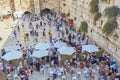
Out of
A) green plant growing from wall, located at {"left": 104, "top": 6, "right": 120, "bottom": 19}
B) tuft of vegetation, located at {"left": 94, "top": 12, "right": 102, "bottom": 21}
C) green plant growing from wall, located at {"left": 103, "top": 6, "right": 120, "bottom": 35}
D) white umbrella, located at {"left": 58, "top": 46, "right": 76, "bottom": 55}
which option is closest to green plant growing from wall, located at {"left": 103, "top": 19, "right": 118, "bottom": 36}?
green plant growing from wall, located at {"left": 103, "top": 6, "right": 120, "bottom": 35}

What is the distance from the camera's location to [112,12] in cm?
1692

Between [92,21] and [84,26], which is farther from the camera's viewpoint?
[84,26]

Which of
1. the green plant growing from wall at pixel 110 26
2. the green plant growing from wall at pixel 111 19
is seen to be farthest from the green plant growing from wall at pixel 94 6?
the green plant growing from wall at pixel 110 26

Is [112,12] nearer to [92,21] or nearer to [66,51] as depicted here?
[66,51]

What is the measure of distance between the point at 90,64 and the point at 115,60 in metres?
2.01

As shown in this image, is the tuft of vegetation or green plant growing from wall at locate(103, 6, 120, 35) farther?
the tuft of vegetation

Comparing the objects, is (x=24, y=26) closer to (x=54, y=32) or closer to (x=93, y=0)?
(x=54, y=32)

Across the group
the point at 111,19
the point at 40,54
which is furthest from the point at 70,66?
the point at 111,19

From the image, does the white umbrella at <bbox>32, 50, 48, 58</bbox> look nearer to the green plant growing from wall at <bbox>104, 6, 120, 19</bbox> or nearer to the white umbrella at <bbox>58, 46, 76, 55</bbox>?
the white umbrella at <bbox>58, 46, 76, 55</bbox>

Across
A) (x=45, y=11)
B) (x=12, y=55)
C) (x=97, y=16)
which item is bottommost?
(x=12, y=55)

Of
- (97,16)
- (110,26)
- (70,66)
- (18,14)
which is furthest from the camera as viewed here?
(18,14)

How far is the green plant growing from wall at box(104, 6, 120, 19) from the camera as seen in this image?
656 inches

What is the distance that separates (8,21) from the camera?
3117cm

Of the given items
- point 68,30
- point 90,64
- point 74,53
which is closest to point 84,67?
point 90,64
